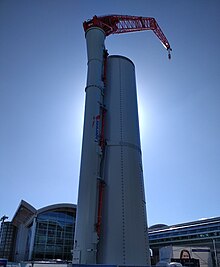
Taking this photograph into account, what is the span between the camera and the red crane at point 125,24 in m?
22.2

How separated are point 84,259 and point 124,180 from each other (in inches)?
202

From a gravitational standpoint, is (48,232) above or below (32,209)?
below

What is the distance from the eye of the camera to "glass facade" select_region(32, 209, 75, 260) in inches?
1767

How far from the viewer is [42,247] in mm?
45000

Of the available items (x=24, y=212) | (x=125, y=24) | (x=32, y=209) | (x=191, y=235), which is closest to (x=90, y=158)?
(x=125, y=24)

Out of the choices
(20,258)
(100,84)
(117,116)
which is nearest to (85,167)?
(117,116)

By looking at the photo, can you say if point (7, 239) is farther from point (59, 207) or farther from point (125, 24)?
point (125, 24)

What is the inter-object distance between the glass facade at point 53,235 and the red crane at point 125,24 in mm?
35553

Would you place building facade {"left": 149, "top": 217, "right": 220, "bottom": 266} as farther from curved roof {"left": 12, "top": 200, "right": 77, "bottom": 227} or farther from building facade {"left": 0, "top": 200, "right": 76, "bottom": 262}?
curved roof {"left": 12, "top": 200, "right": 77, "bottom": 227}

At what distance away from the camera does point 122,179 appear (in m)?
16.0

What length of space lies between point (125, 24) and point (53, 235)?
38823 mm

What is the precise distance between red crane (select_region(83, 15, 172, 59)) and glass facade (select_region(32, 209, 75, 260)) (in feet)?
117

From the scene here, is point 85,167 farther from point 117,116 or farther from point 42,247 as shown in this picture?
point 42,247

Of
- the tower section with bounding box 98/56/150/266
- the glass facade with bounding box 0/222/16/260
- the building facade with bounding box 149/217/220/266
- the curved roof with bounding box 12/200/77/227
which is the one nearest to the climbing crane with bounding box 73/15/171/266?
the tower section with bounding box 98/56/150/266
